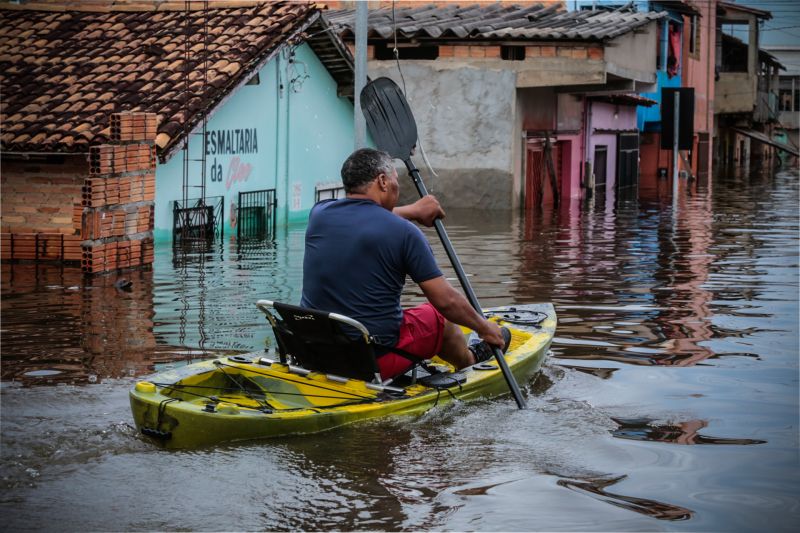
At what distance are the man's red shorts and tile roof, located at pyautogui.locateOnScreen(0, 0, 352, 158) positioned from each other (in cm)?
1016

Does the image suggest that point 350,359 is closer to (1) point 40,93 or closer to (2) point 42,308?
(2) point 42,308

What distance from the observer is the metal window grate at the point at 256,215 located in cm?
2155

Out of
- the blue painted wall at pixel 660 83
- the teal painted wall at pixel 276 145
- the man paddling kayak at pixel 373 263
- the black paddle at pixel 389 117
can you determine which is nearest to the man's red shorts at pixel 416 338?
the man paddling kayak at pixel 373 263

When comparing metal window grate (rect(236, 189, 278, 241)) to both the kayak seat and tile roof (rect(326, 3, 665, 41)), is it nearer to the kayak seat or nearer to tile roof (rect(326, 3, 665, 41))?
tile roof (rect(326, 3, 665, 41))

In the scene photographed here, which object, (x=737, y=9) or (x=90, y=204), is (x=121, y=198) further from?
(x=737, y=9)

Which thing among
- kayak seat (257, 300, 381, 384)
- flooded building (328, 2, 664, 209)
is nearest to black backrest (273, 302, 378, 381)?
kayak seat (257, 300, 381, 384)

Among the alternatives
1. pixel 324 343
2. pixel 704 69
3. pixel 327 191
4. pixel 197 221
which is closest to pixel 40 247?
pixel 197 221

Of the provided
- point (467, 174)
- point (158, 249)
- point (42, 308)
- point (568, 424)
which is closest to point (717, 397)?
point (568, 424)

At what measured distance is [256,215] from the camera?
2209 centimetres

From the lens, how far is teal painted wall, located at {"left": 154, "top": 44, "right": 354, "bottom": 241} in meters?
20.0

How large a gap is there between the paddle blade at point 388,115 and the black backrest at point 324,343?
270 cm

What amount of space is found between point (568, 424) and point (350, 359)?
5.06 ft

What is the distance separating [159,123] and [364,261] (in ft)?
37.2

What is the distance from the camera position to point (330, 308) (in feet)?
25.6
